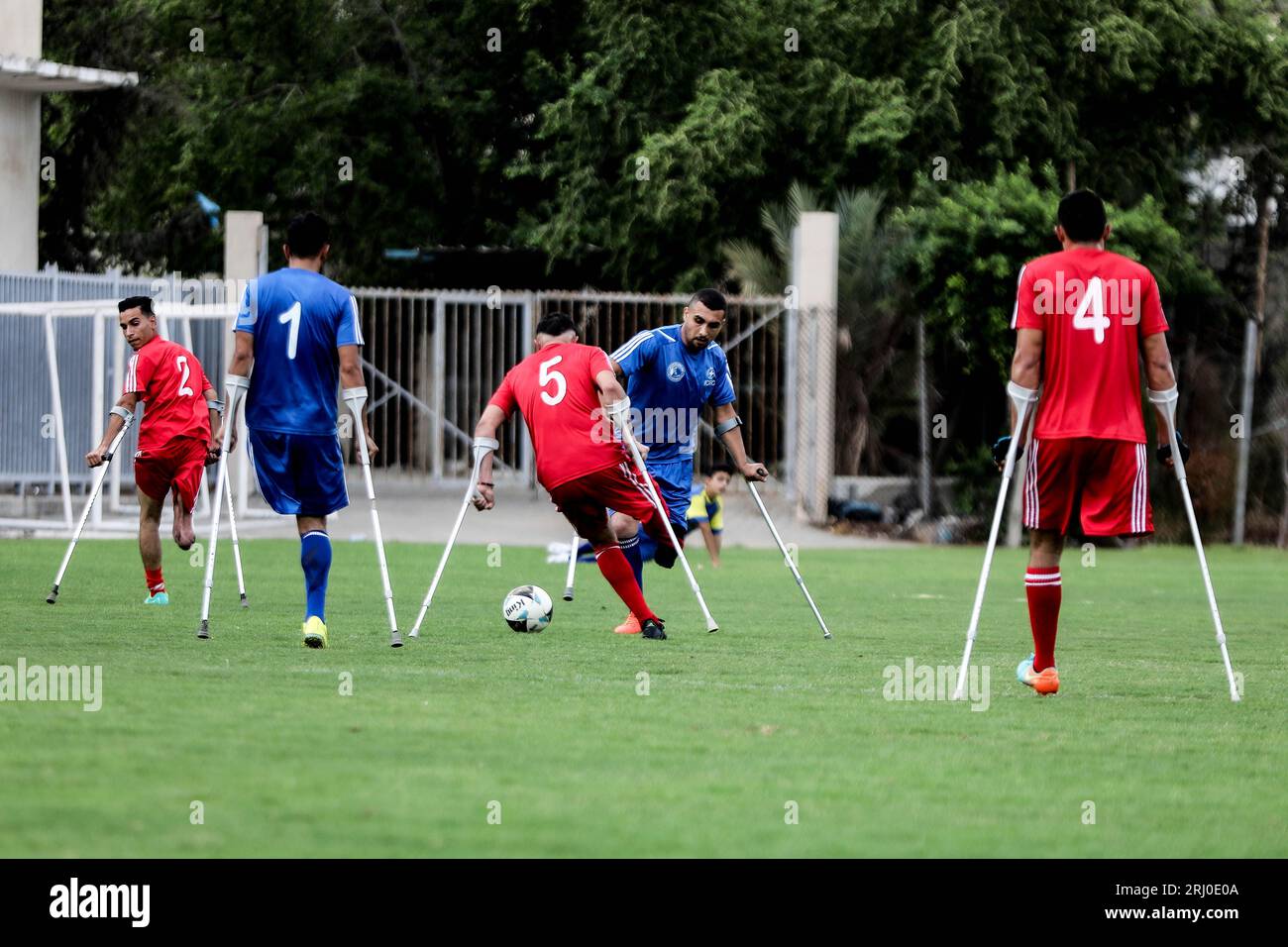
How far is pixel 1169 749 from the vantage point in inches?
292

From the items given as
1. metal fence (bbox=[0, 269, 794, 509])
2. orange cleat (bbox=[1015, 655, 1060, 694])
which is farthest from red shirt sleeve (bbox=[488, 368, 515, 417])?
metal fence (bbox=[0, 269, 794, 509])

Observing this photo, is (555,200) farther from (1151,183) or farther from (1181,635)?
(1181,635)

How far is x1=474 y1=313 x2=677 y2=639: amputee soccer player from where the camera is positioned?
442 inches

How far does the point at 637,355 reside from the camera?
12336 mm

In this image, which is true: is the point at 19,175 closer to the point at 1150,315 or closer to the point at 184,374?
the point at 184,374

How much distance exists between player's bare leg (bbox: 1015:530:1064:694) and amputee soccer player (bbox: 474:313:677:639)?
2.91 m

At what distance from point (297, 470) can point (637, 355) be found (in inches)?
107

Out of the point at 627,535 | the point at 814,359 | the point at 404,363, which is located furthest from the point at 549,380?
the point at 404,363

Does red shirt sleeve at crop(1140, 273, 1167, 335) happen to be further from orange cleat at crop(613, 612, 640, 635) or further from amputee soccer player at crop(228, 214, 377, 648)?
amputee soccer player at crop(228, 214, 377, 648)

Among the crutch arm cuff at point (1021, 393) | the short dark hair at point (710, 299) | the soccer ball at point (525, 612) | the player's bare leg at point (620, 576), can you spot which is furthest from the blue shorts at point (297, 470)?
the crutch arm cuff at point (1021, 393)

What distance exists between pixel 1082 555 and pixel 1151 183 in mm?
9179

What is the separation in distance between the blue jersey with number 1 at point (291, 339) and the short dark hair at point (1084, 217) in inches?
147
